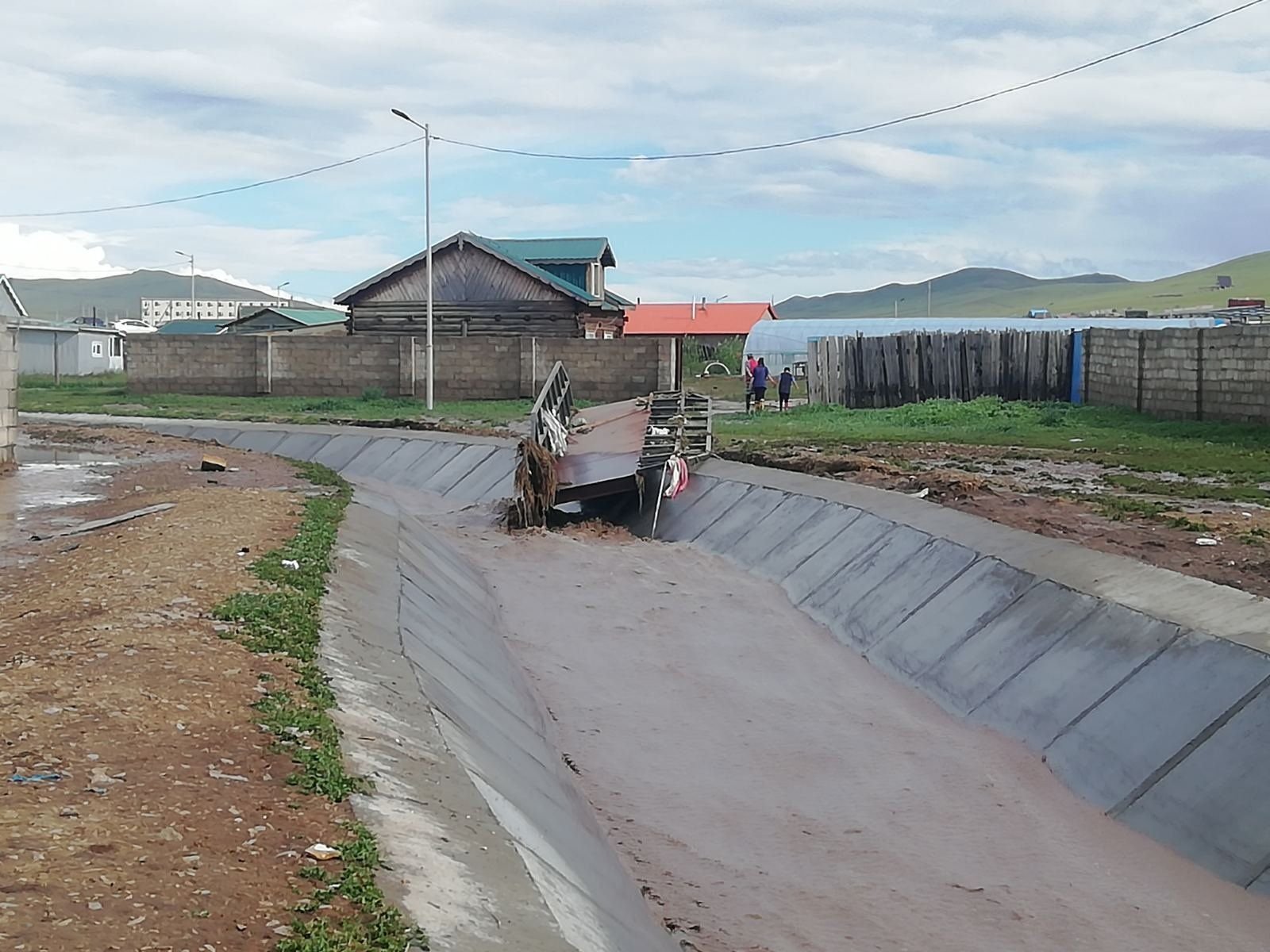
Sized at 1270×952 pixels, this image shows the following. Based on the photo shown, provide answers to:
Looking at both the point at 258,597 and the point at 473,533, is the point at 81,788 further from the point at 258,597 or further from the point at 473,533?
the point at 473,533

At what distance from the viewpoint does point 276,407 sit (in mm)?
38469

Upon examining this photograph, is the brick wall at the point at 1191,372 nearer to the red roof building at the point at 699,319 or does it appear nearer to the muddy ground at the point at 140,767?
the muddy ground at the point at 140,767

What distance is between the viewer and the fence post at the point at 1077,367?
100ft

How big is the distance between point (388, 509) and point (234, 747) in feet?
39.2

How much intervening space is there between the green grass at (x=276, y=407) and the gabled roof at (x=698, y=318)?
1579 inches

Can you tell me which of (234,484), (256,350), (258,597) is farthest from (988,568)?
(256,350)

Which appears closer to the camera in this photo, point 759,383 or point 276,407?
point 759,383

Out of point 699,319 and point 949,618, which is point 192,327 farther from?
point 949,618

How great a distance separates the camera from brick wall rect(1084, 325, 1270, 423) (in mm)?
21641

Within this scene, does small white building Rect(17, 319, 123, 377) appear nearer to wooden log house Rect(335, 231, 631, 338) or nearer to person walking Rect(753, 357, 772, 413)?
wooden log house Rect(335, 231, 631, 338)

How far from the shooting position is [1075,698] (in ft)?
33.1

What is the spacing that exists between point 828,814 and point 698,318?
76.8 meters

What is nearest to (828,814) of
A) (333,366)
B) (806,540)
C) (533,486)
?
(806,540)

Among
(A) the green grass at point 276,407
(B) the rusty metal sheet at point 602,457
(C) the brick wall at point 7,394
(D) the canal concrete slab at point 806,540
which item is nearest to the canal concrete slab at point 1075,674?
(D) the canal concrete slab at point 806,540
